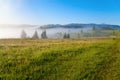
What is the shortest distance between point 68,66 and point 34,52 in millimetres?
8637

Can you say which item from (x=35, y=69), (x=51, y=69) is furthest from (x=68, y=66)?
(x=35, y=69)

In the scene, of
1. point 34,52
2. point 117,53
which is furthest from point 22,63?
point 117,53

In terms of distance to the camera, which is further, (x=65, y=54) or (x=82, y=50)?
(x=82, y=50)

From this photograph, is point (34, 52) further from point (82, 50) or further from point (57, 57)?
point (82, 50)

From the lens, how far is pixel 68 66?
35.8m

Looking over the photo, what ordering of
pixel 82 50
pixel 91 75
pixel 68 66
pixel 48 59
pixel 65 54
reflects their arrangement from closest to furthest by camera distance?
pixel 91 75 < pixel 68 66 < pixel 48 59 < pixel 65 54 < pixel 82 50

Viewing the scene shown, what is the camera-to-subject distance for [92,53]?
4209cm

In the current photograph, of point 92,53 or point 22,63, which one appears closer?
point 22,63

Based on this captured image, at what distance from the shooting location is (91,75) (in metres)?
32.9

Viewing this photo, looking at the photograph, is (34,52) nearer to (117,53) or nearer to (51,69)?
(51,69)

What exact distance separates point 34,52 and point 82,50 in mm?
9119

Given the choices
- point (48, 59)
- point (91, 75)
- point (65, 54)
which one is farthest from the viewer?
point (65, 54)

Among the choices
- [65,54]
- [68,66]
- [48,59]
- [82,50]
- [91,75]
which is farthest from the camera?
[82,50]

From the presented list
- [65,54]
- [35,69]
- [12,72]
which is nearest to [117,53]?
[65,54]
